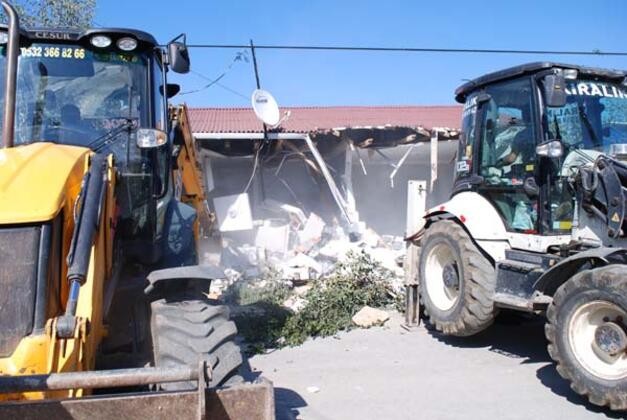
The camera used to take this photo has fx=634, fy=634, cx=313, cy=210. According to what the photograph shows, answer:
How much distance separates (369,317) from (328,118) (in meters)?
9.91

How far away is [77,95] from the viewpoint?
4734 millimetres

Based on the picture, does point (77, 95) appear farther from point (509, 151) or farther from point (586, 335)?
point (586, 335)

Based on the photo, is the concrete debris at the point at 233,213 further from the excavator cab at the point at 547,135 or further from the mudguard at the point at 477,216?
the excavator cab at the point at 547,135

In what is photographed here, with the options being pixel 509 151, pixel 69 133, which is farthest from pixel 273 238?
pixel 69 133

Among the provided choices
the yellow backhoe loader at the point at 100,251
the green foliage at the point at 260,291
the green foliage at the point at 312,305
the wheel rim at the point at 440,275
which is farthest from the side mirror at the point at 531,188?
the green foliage at the point at 260,291

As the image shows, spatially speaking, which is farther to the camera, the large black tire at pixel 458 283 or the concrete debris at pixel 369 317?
the concrete debris at pixel 369 317

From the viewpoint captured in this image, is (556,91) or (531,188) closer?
(556,91)

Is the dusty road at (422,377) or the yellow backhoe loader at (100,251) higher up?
the yellow backhoe loader at (100,251)

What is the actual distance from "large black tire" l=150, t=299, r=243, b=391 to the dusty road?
1.24m

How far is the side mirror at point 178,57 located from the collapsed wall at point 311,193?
21.7ft

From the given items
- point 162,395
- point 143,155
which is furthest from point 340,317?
point 162,395

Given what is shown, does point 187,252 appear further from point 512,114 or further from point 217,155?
point 217,155

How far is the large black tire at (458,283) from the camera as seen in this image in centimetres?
645

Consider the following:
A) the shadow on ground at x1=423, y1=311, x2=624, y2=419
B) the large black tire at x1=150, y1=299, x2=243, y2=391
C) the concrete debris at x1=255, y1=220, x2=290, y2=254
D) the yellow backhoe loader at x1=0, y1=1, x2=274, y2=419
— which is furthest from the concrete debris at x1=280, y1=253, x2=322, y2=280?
the large black tire at x1=150, y1=299, x2=243, y2=391
